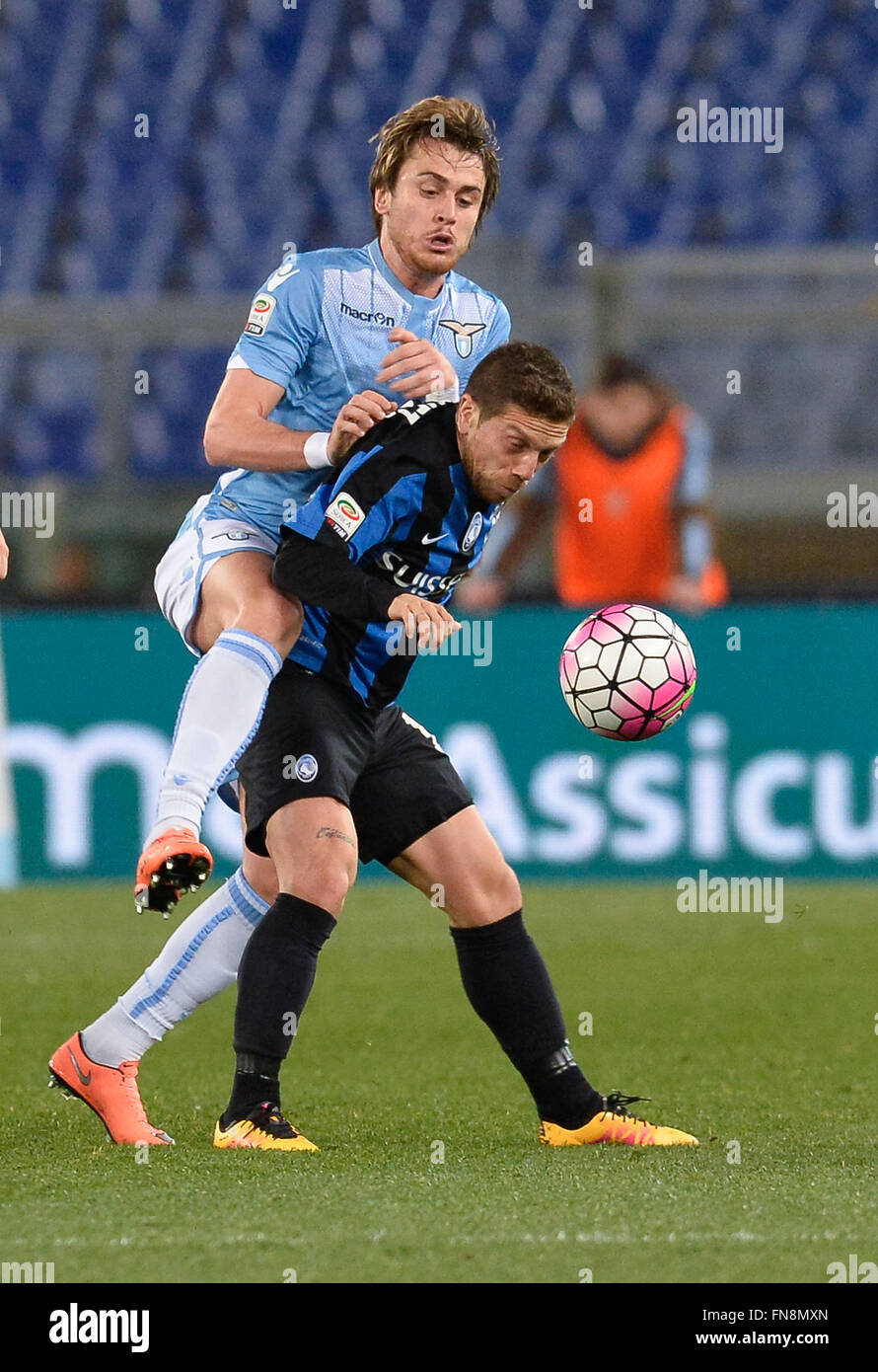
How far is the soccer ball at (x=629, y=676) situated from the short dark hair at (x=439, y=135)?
95cm

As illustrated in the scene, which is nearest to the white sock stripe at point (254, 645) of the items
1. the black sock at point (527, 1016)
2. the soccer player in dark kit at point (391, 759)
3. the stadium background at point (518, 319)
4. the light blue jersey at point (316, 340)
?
the soccer player in dark kit at point (391, 759)

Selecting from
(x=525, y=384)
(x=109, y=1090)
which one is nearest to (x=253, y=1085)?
(x=109, y=1090)

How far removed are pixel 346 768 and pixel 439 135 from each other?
1.33 metres

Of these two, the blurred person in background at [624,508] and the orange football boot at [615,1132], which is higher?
the blurred person in background at [624,508]

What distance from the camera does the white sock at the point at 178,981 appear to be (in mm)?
4414

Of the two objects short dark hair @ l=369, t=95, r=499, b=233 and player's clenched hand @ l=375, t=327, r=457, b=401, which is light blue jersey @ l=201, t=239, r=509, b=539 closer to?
player's clenched hand @ l=375, t=327, r=457, b=401

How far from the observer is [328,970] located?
22.9 feet

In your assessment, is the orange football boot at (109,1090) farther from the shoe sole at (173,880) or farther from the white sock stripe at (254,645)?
the white sock stripe at (254,645)

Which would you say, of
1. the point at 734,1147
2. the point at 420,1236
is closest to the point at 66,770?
the point at 734,1147

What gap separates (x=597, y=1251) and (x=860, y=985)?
11.5ft

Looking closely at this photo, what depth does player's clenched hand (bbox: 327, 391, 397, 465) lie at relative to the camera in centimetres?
412

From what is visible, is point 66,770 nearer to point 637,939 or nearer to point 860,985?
point 637,939
